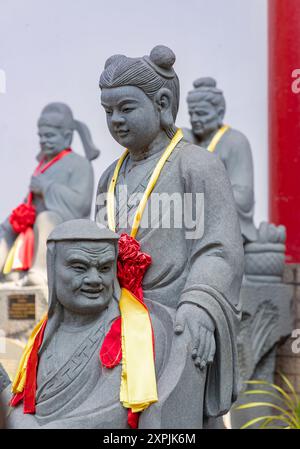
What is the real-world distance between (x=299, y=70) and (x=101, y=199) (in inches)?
190

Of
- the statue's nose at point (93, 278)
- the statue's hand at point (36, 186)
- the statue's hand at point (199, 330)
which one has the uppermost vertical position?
the statue's hand at point (36, 186)

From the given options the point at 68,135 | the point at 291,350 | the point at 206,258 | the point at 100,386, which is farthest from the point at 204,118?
the point at 100,386

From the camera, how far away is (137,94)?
6012 mm

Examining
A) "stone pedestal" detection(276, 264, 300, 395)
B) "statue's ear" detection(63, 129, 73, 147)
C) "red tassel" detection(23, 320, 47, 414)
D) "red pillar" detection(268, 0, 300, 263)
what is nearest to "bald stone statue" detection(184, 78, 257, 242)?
"stone pedestal" detection(276, 264, 300, 395)

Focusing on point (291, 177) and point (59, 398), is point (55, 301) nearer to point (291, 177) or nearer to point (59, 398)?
point (59, 398)

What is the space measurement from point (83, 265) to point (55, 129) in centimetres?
558

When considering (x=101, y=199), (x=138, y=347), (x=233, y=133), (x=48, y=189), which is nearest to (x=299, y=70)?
(x=233, y=133)

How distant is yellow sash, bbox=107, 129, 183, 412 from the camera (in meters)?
5.62

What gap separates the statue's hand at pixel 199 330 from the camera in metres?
5.71

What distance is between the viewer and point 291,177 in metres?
11.1

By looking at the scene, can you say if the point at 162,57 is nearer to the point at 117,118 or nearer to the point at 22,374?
the point at 117,118

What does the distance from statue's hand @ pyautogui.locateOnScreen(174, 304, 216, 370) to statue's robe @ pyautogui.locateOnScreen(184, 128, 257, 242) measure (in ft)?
14.2

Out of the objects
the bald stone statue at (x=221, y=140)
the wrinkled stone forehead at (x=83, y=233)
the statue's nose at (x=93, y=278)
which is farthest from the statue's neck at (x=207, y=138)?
the statue's nose at (x=93, y=278)

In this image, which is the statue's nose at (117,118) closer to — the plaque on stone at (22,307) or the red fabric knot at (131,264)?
the red fabric knot at (131,264)
